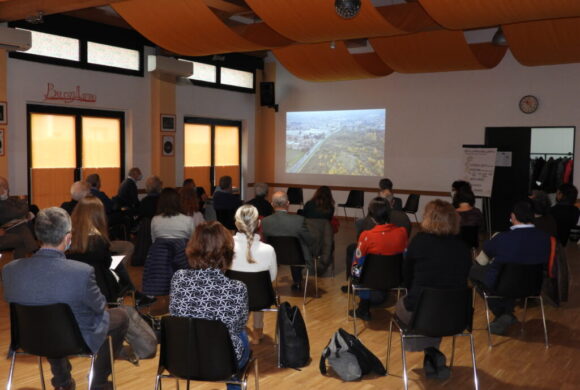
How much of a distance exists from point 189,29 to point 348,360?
16.0 ft

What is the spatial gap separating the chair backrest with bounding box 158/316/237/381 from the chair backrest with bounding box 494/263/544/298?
8.66ft

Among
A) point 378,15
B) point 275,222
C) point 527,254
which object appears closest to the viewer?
point 527,254

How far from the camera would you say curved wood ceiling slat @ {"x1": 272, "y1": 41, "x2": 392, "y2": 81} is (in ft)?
31.8

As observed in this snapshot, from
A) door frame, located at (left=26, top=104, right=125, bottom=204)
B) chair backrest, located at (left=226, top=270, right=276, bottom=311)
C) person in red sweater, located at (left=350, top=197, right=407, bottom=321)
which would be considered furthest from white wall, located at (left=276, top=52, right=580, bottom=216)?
chair backrest, located at (left=226, top=270, right=276, bottom=311)

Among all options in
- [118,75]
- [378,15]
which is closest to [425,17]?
[378,15]

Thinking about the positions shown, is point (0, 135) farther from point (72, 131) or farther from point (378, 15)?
point (378, 15)

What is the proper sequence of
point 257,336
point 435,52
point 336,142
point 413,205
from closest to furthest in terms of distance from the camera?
point 257,336 < point 435,52 < point 413,205 < point 336,142

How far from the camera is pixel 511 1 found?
5555mm

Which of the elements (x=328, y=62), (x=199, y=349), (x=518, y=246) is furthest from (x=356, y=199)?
(x=199, y=349)

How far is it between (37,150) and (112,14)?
2.68 metres

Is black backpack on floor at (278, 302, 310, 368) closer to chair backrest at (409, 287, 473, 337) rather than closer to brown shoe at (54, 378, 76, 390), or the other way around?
chair backrest at (409, 287, 473, 337)

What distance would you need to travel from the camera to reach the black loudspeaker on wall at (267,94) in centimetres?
1409

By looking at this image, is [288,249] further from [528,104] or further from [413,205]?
[528,104]

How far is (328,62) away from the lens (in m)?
10.0
